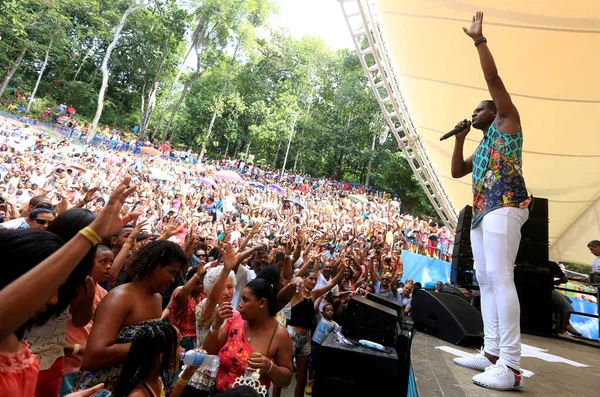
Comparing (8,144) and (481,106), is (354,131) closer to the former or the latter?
(8,144)

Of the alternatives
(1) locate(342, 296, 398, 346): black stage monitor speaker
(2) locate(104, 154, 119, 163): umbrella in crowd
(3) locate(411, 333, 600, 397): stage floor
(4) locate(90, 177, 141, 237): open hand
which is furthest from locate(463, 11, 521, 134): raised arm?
(2) locate(104, 154, 119, 163): umbrella in crowd

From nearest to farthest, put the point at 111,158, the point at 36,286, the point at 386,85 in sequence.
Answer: the point at 36,286 → the point at 386,85 → the point at 111,158

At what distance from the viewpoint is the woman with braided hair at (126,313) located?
177 centimetres

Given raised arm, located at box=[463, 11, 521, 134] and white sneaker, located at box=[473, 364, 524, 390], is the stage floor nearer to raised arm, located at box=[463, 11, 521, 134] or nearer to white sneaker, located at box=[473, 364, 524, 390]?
white sneaker, located at box=[473, 364, 524, 390]

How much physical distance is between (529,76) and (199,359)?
4.18 metres

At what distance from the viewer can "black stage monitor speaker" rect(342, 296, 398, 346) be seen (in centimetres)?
352

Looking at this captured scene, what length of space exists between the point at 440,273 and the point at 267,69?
103 feet

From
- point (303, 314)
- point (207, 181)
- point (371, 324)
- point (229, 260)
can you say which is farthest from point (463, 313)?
point (207, 181)

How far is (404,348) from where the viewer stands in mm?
3883

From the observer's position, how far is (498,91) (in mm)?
1973

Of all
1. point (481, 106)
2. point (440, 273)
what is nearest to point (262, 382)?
point (481, 106)

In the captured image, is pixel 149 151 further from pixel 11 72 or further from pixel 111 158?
pixel 11 72

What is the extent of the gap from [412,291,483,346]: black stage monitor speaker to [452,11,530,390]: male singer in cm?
78

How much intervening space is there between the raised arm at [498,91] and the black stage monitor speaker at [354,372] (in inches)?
75.3
